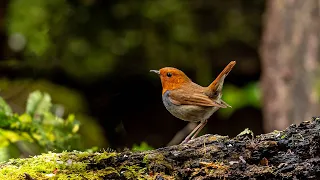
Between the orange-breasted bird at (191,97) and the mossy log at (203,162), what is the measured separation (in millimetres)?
1105

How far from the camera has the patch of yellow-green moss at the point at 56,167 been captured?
Answer: 2.05 metres

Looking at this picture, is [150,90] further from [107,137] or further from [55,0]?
[55,0]

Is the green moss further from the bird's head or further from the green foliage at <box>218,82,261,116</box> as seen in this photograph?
the green foliage at <box>218,82,261,116</box>

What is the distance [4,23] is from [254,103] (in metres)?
3.88

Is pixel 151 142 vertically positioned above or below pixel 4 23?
below

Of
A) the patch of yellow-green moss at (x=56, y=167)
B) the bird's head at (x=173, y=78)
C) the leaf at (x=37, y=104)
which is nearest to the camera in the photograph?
the patch of yellow-green moss at (x=56, y=167)

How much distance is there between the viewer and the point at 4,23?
24.1ft

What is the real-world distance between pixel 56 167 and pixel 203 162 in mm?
593

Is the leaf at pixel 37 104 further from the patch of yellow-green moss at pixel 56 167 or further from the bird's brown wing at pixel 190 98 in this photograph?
the patch of yellow-green moss at pixel 56 167

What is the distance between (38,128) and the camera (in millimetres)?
3711

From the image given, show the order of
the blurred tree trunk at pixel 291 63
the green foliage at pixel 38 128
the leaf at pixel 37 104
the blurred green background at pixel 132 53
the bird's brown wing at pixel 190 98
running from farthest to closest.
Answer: the blurred green background at pixel 132 53, the blurred tree trunk at pixel 291 63, the leaf at pixel 37 104, the green foliage at pixel 38 128, the bird's brown wing at pixel 190 98

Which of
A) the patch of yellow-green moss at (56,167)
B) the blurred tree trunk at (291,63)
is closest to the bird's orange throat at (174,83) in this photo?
the patch of yellow-green moss at (56,167)

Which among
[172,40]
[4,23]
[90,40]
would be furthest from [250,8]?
[4,23]

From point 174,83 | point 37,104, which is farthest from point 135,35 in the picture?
point 174,83
